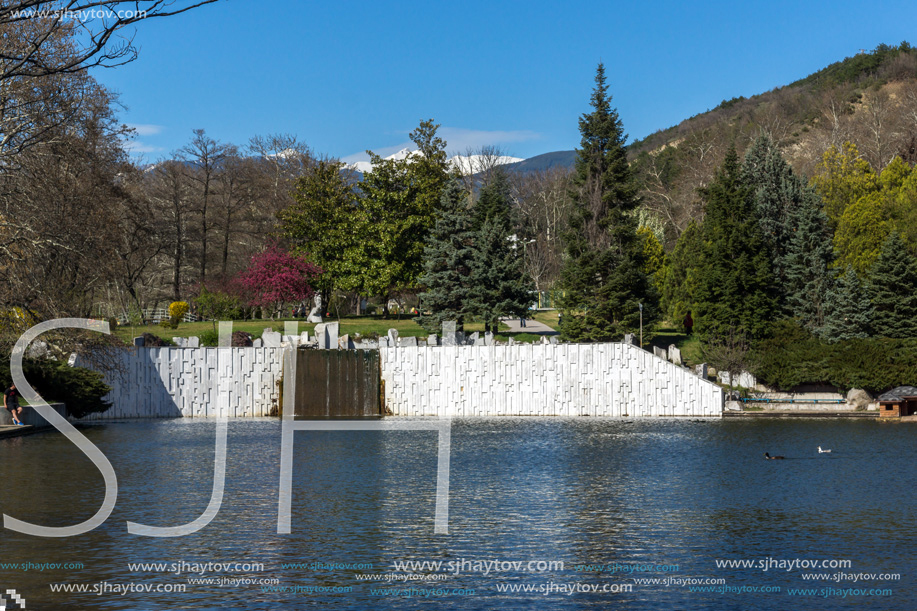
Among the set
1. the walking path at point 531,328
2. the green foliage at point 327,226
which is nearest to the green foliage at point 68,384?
the green foliage at point 327,226

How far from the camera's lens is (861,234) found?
47.9m

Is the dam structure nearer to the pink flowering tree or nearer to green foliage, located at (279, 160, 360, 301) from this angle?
the pink flowering tree

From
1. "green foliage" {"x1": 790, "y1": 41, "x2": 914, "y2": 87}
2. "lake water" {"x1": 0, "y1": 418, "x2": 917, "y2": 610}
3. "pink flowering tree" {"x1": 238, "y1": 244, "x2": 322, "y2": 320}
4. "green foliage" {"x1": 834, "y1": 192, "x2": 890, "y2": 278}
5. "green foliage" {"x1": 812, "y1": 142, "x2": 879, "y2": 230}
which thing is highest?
"green foliage" {"x1": 790, "y1": 41, "x2": 914, "y2": 87}

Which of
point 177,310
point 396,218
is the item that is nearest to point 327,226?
point 396,218

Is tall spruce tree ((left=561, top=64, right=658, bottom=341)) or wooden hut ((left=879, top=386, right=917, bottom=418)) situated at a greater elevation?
tall spruce tree ((left=561, top=64, right=658, bottom=341))

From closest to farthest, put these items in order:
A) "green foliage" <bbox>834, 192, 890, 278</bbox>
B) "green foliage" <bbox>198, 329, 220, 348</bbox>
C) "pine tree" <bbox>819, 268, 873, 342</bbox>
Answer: "pine tree" <bbox>819, 268, 873, 342</bbox> < "green foliage" <bbox>198, 329, 220, 348</bbox> < "green foliage" <bbox>834, 192, 890, 278</bbox>

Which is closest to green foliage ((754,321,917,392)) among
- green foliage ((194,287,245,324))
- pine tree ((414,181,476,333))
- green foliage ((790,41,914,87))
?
pine tree ((414,181,476,333))

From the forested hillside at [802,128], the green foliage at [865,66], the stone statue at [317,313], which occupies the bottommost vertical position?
the stone statue at [317,313]

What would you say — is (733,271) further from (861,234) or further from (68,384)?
(68,384)

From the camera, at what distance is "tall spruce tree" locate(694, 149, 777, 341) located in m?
44.6

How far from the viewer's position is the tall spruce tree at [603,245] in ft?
150

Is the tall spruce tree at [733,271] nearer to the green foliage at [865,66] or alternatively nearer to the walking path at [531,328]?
the walking path at [531,328]

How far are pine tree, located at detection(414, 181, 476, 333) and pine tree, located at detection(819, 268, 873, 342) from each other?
17.5 metres

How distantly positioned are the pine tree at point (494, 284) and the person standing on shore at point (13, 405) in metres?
23.9
